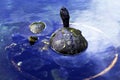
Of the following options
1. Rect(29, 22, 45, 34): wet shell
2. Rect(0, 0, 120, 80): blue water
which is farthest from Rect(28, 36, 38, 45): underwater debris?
Rect(29, 22, 45, 34): wet shell

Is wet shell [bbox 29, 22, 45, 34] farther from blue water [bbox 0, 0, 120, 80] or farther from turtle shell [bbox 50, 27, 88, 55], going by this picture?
turtle shell [bbox 50, 27, 88, 55]

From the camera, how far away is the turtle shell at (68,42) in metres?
8.50

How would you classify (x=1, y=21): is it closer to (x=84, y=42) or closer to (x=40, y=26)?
(x=40, y=26)

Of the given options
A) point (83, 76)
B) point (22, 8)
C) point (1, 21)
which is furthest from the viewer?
point (22, 8)

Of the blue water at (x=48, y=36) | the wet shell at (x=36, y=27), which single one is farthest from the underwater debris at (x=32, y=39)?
the wet shell at (x=36, y=27)

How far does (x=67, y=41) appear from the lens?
8578 millimetres

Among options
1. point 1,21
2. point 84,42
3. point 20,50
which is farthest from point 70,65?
point 1,21

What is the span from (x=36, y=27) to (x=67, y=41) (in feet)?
5.35

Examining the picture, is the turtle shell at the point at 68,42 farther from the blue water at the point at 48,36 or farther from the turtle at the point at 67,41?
the blue water at the point at 48,36

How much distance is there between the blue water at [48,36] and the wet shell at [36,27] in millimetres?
166

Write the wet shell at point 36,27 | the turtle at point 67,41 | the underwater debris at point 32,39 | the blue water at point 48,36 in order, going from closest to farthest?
1. the blue water at point 48,36
2. the turtle at point 67,41
3. the underwater debris at point 32,39
4. the wet shell at point 36,27

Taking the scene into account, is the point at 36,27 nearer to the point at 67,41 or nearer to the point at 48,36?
the point at 48,36

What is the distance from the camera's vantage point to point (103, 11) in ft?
36.4

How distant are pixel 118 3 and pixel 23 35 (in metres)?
4.50
